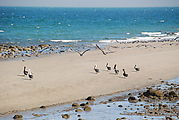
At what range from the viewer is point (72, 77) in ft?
85.7

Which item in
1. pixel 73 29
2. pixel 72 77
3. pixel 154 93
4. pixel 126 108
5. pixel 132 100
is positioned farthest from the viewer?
pixel 73 29

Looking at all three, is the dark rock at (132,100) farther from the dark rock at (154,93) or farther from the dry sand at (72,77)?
the dry sand at (72,77)

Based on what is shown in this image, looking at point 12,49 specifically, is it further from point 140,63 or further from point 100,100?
point 100,100

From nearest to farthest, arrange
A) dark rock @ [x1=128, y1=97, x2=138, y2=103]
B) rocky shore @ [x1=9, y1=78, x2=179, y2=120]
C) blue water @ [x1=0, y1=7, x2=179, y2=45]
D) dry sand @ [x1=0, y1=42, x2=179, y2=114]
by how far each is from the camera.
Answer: rocky shore @ [x1=9, y1=78, x2=179, y2=120], dark rock @ [x1=128, y1=97, x2=138, y2=103], dry sand @ [x1=0, y1=42, x2=179, y2=114], blue water @ [x1=0, y1=7, x2=179, y2=45]

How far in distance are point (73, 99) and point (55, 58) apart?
14.8m

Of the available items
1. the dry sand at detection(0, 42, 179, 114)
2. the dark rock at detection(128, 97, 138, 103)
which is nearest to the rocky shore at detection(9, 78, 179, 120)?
the dark rock at detection(128, 97, 138, 103)

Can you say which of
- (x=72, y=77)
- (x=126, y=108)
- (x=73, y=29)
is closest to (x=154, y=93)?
(x=126, y=108)

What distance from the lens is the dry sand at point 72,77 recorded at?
70.0 ft

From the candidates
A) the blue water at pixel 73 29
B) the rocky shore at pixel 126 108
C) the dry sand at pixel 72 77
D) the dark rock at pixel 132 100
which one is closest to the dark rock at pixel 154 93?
the rocky shore at pixel 126 108

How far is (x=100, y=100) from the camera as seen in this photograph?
68.8 ft

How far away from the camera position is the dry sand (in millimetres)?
21328

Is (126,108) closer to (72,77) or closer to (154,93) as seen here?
(154,93)

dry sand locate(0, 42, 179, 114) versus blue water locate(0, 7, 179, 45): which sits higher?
blue water locate(0, 7, 179, 45)

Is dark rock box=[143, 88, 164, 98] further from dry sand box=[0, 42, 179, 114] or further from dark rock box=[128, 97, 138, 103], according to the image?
dry sand box=[0, 42, 179, 114]
